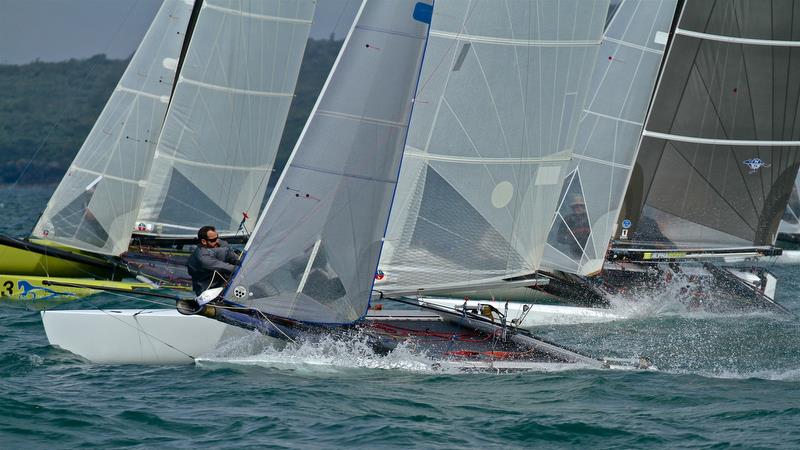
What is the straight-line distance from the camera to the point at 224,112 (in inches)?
702

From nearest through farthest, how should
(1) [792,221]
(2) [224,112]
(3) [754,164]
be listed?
1. (3) [754,164]
2. (2) [224,112]
3. (1) [792,221]

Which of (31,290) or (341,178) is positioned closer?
(341,178)

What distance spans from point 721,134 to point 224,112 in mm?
7348

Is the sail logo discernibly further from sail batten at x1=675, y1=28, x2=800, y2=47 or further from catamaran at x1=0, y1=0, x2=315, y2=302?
catamaran at x1=0, y1=0, x2=315, y2=302

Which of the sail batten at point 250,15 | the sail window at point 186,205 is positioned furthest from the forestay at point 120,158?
the sail window at point 186,205

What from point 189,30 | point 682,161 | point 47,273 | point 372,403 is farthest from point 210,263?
point 682,161

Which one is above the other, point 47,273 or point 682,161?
point 682,161

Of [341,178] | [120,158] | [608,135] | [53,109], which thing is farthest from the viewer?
[53,109]

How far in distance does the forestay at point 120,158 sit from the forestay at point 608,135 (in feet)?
19.4

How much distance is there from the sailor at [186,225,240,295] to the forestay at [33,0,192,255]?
5672mm

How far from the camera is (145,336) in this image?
10641mm

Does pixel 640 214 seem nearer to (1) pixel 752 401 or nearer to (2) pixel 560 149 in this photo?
(2) pixel 560 149

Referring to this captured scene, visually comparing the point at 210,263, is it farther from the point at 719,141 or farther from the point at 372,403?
the point at 719,141

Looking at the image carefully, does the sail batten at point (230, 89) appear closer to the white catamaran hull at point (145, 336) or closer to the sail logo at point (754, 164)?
the sail logo at point (754, 164)
